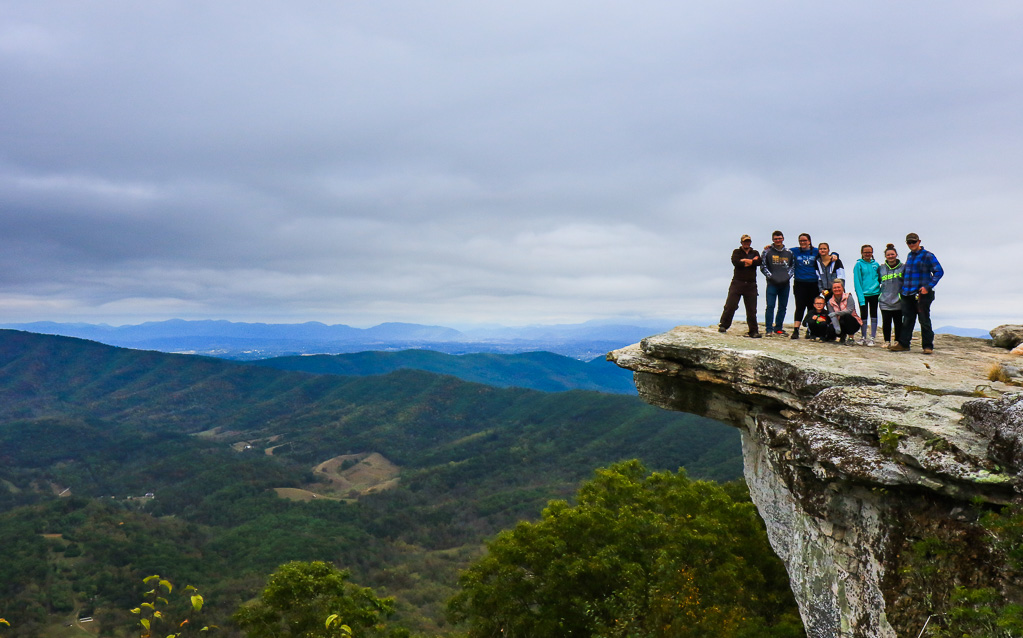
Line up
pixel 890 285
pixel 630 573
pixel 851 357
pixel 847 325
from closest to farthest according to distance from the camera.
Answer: pixel 851 357
pixel 890 285
pixel 847 325
pixel 630 573

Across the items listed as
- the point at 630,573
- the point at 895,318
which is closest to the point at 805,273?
the point at 895,318

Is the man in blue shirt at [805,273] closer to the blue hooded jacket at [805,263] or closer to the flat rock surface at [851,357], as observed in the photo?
the blue hooded jacket at [805,263]

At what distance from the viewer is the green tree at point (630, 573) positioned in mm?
16312

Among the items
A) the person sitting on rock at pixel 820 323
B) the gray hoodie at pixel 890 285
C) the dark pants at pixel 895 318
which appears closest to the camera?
the gray hoodie at pixel 890 285

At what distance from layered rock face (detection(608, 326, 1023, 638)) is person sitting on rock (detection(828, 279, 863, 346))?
901mm

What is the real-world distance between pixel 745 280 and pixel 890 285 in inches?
140

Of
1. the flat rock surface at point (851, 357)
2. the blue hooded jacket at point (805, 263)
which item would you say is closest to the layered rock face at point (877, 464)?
the flat rock surface at point (851, 357)

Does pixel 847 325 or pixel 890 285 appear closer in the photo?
pixel 890 285

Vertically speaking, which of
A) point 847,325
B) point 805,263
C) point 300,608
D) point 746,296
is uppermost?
point 805,263

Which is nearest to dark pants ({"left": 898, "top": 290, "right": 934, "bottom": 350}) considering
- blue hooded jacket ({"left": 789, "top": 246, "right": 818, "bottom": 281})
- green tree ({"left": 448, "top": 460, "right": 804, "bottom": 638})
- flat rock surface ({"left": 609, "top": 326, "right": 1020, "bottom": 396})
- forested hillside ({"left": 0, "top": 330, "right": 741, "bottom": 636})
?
flat rock surface ({"left": 609, "top": 326, "right": 1020, "bottom": 396})

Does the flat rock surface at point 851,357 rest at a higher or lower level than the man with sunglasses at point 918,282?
lower

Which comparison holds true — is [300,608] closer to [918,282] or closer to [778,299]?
[778,299]

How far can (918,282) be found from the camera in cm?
1280

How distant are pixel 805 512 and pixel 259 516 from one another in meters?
162
